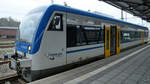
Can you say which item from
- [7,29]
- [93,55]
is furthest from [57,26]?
[7,29]

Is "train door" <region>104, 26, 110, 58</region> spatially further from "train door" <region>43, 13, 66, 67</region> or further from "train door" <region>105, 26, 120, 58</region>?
"train door" <region>43, 13, 66, 67</region>

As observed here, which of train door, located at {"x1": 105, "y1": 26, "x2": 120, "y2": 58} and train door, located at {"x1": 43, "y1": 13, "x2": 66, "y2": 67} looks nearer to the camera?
train door, located at {"x1": 43, "y1": 13, "x2": 66, "y2": 67}

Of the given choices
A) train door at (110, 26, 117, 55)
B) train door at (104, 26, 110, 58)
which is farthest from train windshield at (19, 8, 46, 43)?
train door at (110, 26, 117, 55)

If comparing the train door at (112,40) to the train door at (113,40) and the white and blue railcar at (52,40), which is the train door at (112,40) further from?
the white and blue railcar at (52,40)

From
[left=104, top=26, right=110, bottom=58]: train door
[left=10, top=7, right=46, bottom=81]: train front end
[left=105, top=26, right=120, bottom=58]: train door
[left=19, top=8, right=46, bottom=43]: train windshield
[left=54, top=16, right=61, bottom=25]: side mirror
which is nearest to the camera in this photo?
[left=10, top=7, right=46, bottom=81]: train front end

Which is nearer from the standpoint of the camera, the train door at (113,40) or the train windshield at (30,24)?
the train windshield at (30,24)

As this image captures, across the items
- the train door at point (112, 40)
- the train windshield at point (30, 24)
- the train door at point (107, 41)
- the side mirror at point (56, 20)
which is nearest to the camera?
the train windshield at point (30, 24)

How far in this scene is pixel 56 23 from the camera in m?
4.60

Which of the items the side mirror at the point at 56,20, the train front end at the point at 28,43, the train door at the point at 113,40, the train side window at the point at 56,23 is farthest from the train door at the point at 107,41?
the train front end at the point at 28,43

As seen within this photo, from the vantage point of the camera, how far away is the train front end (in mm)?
4113

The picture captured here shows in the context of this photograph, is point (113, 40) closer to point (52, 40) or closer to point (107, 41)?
point (107, 41)

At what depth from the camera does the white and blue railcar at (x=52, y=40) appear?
13.6 feet

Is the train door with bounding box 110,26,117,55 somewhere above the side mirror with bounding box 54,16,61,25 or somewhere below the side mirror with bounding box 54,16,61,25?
below

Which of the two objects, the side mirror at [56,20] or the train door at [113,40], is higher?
the side mirror at [56,20]
